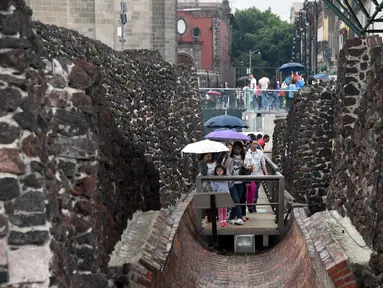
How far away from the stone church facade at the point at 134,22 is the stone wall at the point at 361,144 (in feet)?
44.4

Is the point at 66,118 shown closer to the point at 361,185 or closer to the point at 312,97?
the point at 361,185

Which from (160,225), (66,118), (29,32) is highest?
(29,32)

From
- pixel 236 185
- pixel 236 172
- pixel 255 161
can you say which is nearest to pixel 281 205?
pixel 236 185

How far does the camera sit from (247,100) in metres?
28.8

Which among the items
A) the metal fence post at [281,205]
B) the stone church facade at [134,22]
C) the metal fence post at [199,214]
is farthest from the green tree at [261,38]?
the metal fence post at [281,205]

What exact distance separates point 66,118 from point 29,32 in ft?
5.55

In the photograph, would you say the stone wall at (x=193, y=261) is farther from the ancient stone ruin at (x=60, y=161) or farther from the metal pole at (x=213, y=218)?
the ancient stone ruin at (x=60, y=161)

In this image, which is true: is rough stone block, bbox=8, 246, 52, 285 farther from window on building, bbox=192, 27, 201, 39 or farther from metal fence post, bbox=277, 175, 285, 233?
window on building, bbox=192, 27, 201, 39

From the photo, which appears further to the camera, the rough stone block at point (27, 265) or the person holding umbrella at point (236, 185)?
the person holding umbrella at point (236, 185)

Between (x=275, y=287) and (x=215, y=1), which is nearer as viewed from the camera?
(x=275, y=287)

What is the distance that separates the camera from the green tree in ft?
253

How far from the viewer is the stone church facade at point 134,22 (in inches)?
942

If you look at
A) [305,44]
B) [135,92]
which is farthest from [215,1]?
[135,92]

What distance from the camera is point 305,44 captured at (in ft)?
188
